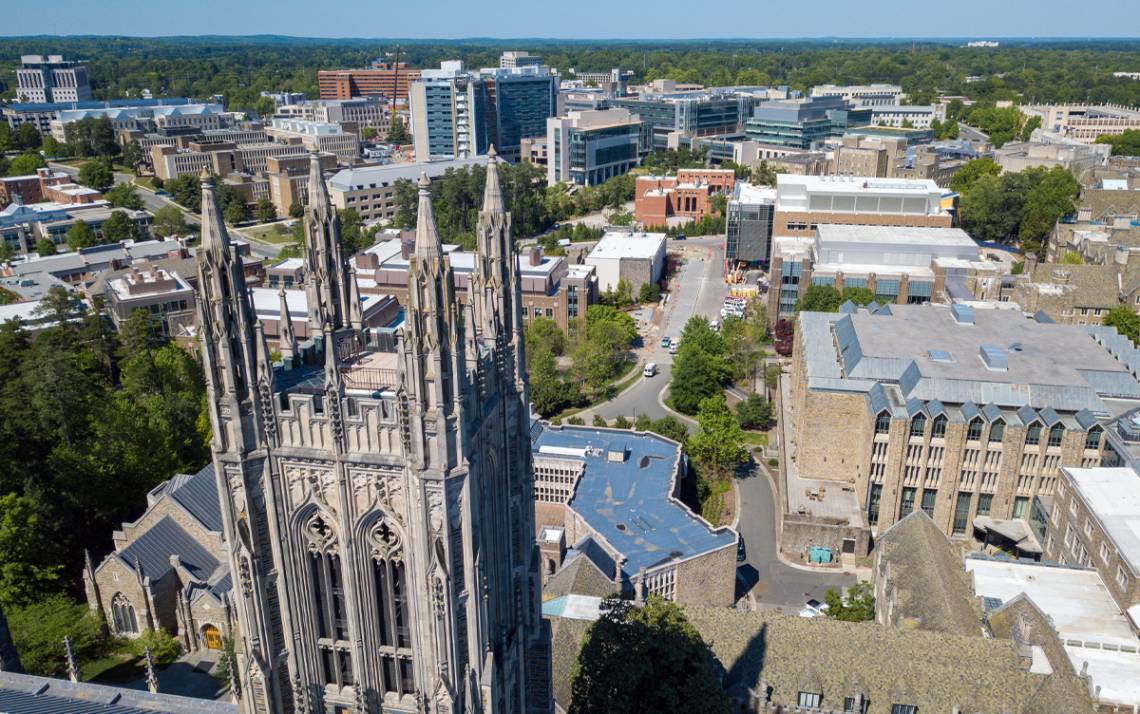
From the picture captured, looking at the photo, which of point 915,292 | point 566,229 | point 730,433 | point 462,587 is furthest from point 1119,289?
point 462,587

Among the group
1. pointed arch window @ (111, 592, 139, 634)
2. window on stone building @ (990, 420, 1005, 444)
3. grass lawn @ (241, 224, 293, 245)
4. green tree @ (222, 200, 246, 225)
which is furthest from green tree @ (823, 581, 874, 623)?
green tree @ (222, 200, 246, 225)

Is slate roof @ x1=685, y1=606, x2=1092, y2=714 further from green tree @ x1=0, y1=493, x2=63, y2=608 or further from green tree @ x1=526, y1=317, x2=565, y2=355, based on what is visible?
green tree @ x1=526, y1=317, x2=565, y2=355

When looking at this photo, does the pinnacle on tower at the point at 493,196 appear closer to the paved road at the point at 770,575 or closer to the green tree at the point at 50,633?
the green tree at the point at 50,633

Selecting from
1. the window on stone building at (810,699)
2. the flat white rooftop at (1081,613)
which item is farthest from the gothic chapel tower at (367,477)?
the flat white rooftop at (1081,613)

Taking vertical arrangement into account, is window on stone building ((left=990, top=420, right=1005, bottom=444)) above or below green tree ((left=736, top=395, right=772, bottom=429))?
above

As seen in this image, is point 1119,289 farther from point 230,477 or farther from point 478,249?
point 230,477

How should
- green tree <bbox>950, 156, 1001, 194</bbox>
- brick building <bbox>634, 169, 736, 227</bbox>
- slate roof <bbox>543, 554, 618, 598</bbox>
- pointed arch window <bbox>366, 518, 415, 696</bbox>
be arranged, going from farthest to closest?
green tree <bbox>950, 156, 1001, 194</bbox>, brick building <bbox>634, 169, 736, 227</bbox>, slate roof <bbox>543, 554, 618, 598</bbox>, pointed arch window <bbox>366, 518, 415, 696</bbox>
